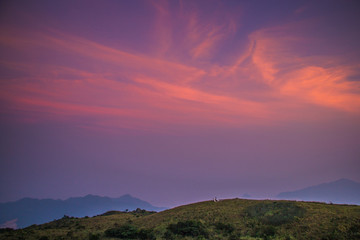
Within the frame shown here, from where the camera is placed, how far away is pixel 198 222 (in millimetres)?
34875

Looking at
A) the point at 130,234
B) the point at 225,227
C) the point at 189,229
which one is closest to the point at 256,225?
the point at 225,227

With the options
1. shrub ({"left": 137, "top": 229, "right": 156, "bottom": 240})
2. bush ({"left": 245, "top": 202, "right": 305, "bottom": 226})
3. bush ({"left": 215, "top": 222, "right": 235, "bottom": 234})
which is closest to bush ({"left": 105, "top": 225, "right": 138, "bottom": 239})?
shrub ({"left": 137, "top": 229, "right": 156, "bottom": 240})

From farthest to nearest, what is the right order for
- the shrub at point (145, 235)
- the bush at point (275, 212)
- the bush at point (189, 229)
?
the bush at point (275, 212), the shrub at point (145, 235), the bush at point (189, 229)

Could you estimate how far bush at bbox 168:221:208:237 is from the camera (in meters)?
31.3

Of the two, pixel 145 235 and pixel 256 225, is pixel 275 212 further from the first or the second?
pixel 145 235

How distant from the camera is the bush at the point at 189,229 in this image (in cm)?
3132

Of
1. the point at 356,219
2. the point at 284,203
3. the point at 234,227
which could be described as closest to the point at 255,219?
the point at 234,227

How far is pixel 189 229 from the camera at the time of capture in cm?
3225

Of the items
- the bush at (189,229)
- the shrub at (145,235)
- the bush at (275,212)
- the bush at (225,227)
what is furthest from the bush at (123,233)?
the bush at (275,212)

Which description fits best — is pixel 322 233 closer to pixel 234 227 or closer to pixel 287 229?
pixel 287 229

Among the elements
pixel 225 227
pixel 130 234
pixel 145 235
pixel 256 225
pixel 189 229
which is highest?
pixel 256 225

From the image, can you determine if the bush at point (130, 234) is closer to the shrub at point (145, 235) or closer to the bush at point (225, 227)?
the shrub at point (145, 235)

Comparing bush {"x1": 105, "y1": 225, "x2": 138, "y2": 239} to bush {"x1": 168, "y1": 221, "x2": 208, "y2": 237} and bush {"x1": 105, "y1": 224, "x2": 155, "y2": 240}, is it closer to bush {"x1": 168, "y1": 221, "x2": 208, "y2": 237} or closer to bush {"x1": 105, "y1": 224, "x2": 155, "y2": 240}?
bush {"x1": 105, "y1": 224, "x2": 155, "y2": 240}

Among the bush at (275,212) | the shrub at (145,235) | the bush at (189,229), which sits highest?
the bush at (275,212)
